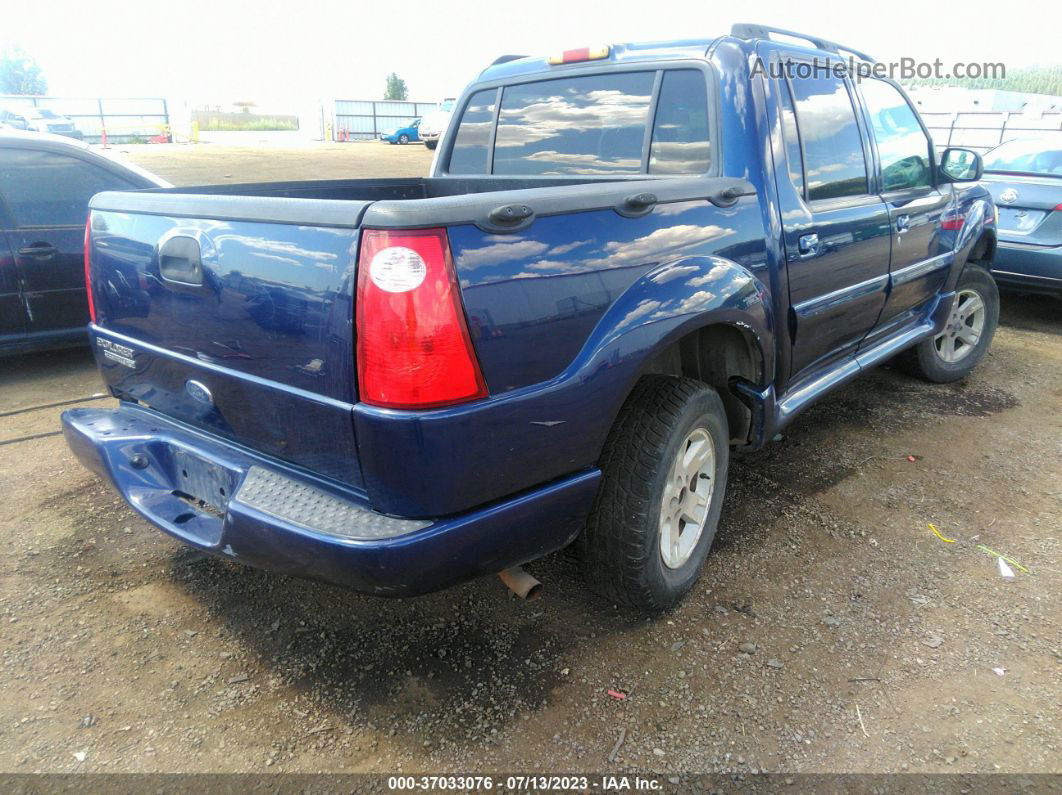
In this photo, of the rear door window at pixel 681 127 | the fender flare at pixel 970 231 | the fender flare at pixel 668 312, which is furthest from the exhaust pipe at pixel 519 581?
the fender flare at pixel 970 231

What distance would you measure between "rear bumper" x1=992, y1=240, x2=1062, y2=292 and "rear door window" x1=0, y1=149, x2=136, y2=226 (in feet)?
21.9

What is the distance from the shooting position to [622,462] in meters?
2.36

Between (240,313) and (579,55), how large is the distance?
2.05 meters

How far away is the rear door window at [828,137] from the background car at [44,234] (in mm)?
4316

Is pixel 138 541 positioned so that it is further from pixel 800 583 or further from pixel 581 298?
pixel 800 583

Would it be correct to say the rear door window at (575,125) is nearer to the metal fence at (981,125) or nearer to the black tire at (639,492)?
the black tire at (639,492)

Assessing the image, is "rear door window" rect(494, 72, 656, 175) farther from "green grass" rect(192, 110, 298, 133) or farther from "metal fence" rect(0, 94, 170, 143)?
"green grass" rect(192, 110, 298, 133)

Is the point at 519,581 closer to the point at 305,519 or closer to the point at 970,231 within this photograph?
the point at 305,519

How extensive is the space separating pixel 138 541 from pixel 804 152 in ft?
10.3

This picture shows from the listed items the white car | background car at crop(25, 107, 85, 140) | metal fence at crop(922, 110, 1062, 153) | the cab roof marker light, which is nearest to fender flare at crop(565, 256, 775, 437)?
the cab roof marker light

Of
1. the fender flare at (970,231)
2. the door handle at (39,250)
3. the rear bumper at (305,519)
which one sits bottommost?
the rear bumper at (305,519)

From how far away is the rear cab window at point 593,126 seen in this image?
2.92m

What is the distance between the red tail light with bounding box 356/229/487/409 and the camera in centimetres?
175

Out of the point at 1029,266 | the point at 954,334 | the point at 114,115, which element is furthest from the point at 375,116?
the point at 954,334
